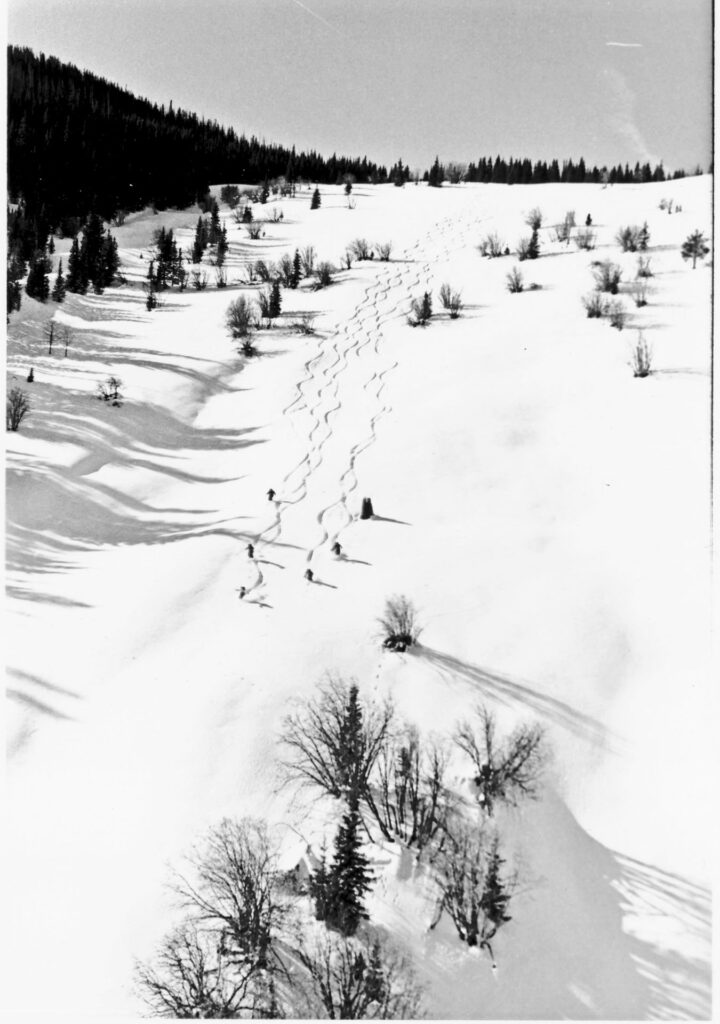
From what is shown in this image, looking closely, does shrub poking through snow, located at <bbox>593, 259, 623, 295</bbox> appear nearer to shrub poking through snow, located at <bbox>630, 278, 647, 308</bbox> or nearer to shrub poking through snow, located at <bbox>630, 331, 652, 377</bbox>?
shrub poking through snow, located at <bbox>630, 278, 647, 308</bbox>

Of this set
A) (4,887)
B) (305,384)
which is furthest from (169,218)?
(4,887)

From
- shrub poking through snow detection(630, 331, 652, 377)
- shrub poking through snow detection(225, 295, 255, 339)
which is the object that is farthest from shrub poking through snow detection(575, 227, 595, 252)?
shrub poking through snow detection(225, 295, 255, 339)

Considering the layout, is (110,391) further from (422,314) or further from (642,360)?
(642,360)

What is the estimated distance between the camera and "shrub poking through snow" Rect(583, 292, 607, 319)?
48.3 ft

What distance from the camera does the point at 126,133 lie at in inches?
1315

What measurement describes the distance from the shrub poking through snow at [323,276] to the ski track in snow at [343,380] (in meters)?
1.58

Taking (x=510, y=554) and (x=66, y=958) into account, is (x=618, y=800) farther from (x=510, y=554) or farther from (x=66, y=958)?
(x=66, y=958)

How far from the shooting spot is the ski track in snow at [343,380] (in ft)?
33.7

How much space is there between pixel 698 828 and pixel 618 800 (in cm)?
76

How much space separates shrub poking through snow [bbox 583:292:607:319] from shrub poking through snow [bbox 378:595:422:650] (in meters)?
10.6

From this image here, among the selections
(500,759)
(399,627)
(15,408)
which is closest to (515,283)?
(399,627)

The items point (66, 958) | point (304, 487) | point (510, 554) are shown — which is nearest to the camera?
point (66, 958)

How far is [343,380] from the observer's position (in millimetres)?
14680

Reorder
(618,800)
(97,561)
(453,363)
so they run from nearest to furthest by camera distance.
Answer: (618,800), (97,561), (453,363)
